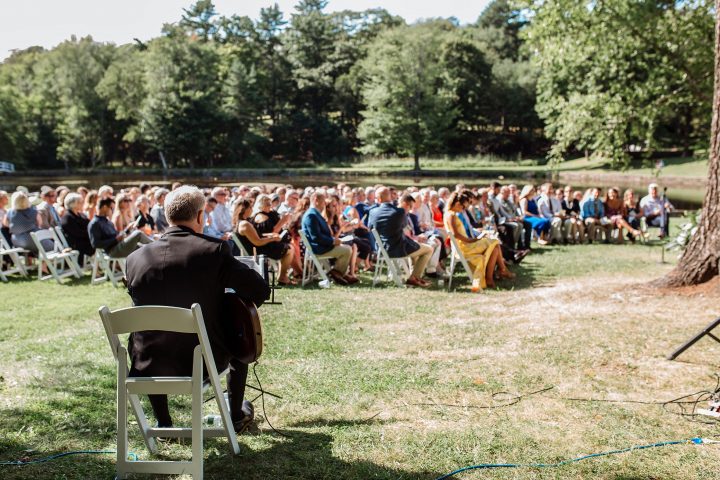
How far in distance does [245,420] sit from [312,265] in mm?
6207

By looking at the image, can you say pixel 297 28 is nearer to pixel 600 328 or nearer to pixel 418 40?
pixel 418 40

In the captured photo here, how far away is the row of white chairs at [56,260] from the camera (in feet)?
32.6

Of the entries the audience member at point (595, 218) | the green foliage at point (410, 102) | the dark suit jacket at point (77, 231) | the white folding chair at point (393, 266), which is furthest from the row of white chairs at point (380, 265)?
the green foliage at point (410, 102)

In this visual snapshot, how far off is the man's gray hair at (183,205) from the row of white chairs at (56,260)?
6.59 meters

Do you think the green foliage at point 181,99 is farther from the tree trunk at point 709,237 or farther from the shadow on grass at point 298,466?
the shadow on grass at point 298,466

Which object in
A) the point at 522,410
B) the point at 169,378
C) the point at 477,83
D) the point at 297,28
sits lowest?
the point at 522,410

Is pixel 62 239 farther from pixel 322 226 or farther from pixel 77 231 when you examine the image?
pixel 322 226

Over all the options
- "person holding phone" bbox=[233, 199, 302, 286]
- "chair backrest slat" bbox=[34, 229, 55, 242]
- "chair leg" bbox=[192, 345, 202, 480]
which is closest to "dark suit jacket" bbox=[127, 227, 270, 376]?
"chair leg" bbox=[192, 345, 202, 480]

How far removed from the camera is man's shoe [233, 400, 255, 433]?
412 centimetres

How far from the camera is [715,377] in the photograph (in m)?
5.22

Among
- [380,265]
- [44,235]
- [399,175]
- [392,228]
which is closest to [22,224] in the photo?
[44,235]

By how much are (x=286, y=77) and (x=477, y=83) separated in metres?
21.3

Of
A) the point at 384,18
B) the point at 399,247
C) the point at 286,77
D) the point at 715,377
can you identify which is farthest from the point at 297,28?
the point at 715,377

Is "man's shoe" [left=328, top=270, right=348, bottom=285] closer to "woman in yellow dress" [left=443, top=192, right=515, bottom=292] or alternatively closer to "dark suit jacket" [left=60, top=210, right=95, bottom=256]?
"woman in yellow dress" [left=443, top=192, right=515, bottom=292]
